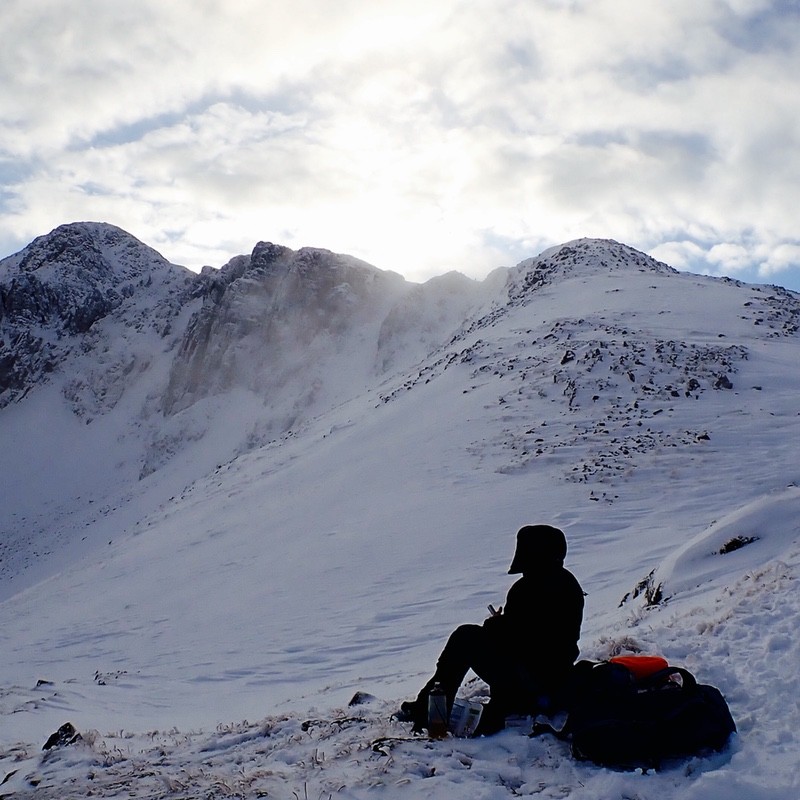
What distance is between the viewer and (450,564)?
13.5 metres

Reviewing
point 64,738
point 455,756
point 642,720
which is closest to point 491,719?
point 455,756

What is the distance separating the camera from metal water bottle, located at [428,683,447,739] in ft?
16.5

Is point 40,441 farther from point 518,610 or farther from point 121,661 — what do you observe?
point 518,610

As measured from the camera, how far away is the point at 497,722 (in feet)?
16.5

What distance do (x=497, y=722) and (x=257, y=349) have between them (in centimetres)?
5724

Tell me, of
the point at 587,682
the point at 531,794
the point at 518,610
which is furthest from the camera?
the point at 518,610

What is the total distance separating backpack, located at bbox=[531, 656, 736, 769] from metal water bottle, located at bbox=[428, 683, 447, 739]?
720 millimetres

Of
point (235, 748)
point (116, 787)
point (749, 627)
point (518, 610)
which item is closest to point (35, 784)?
point (116, 787)

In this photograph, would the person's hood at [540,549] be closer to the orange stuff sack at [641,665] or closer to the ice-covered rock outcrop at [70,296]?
the orange stuff sack at [641,665]

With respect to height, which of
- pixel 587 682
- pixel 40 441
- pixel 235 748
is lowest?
pixel 235 748

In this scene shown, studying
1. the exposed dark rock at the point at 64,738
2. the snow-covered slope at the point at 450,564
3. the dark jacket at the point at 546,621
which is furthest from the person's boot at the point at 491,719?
the exposed dark rock at the point at 64,738

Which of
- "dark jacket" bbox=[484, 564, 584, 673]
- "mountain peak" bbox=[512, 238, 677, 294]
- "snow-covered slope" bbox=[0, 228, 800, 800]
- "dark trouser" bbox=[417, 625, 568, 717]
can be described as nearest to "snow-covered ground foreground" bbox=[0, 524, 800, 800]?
"snow-covered slope" bbox=[0, 228, 800, 800]

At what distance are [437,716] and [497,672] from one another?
0.52 meters

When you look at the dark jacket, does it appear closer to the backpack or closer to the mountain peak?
the backpack
